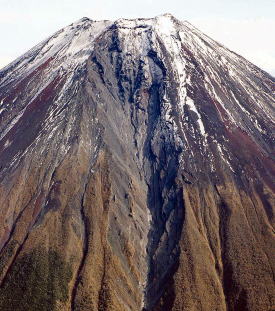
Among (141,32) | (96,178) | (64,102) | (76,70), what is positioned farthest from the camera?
(141,32)

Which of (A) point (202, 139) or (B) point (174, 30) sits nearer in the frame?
(A) point (202, 139)

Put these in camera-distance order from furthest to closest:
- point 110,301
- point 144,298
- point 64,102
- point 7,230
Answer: point 64,102, point 7,230, point 144,298, point 110,301

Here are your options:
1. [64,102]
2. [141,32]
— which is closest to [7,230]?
[64,102]

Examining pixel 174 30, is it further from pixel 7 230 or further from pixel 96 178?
pixel 7 230

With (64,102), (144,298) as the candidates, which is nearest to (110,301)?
(144,298)

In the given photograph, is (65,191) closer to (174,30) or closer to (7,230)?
(7,230)

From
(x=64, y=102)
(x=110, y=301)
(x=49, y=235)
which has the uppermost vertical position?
(x=64, y=102)

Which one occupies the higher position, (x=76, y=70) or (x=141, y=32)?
(x=141, y=32)
